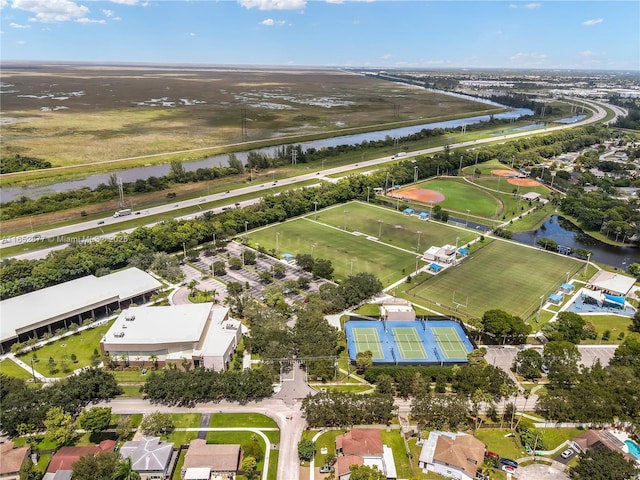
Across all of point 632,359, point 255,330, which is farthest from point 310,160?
point 632,359

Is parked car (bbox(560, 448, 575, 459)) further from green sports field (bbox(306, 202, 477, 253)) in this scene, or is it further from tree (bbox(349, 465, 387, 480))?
green sports field (bbox(306, 202, 477, 253))

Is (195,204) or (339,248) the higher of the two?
(195,204)

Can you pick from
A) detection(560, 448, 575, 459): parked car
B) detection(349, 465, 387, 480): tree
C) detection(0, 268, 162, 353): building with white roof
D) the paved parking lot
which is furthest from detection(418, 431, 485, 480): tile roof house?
detection(0, 268, 162, 353): building with white roof

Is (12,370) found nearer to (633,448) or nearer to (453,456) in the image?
(453,456)

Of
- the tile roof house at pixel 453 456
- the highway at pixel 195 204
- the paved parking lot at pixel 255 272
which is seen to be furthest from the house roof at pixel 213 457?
the highway at pixel 195 204

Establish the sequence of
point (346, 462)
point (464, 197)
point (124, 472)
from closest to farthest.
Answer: point (124, 472), point (346, 462), point (464, 197)

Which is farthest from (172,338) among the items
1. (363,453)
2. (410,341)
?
(410,341)

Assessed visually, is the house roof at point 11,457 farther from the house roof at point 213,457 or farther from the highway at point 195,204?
the highway at point 195,204
